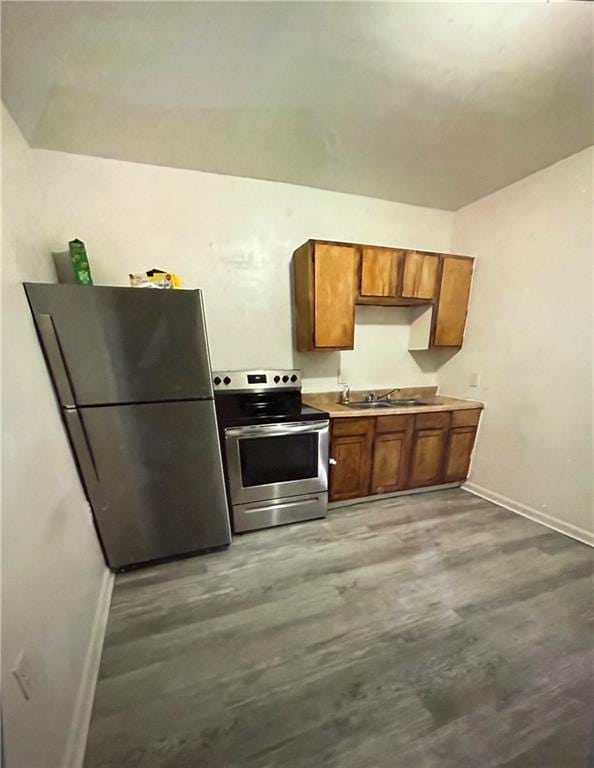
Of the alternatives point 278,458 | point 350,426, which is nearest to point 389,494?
point 350,426

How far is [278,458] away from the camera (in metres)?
2.03

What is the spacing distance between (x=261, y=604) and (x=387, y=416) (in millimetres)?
1540

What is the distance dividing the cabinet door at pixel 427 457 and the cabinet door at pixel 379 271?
1262 millimetres

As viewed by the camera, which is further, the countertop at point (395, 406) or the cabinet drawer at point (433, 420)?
the cabinet drawer at point (433, 420)

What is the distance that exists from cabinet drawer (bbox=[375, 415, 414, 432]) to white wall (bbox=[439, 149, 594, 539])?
82 centimetres

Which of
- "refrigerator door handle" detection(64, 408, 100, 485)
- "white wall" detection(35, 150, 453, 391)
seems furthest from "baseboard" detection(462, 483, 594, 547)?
"refrigerator door handle" detection(64, 408, 100, 485)

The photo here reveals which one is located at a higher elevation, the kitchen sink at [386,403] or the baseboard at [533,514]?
the kitchen sink at [386,403]

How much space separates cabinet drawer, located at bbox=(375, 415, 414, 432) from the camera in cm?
224

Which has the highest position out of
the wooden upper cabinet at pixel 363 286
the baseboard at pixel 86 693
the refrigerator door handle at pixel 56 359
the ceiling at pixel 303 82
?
the ceiling at pixel 303 82

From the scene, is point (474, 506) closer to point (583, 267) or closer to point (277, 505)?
point (277, 505)

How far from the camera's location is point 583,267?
1.87 metres

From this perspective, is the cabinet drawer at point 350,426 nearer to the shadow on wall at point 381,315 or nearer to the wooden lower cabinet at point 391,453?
the wooden lower cabinet at point 391,453

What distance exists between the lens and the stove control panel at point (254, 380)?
6.71ft

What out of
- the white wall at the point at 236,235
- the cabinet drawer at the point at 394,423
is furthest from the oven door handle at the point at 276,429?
the white wall at the point at 236,235
